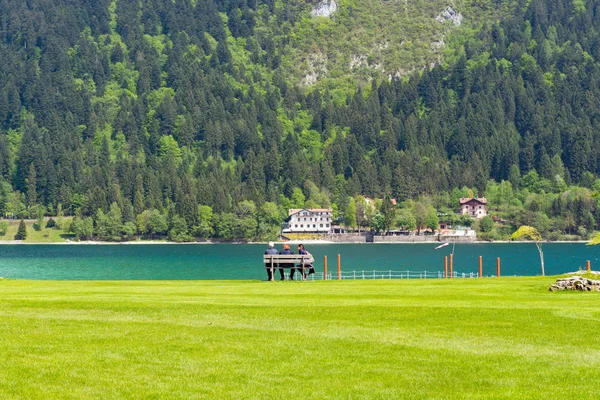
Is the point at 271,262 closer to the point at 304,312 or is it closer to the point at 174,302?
the point at 174,302

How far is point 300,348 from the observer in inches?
931

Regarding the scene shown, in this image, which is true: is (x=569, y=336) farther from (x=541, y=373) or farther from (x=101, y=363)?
(x=101, y=363)

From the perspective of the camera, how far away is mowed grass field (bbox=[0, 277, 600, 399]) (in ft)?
64.1

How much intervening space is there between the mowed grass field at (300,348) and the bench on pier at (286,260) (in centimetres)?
1622

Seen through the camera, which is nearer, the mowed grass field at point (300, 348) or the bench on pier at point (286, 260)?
the mowed grass field at point (300, 348)

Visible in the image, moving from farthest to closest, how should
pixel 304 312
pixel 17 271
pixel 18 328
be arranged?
pixel 17 271 → pixel 304 312 → pixel 18 328

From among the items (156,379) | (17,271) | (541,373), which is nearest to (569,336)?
(541,373)

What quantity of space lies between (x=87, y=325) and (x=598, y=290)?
21.0 metres

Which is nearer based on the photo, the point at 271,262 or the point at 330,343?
the point at 330,343

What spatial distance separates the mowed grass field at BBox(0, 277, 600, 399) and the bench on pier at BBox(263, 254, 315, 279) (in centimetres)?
1622

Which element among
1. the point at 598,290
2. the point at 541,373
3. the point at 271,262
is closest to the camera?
the point at 541,373

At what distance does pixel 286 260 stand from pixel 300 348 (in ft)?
96.2

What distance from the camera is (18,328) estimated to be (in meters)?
26.3

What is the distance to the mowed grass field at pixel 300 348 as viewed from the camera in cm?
1953
